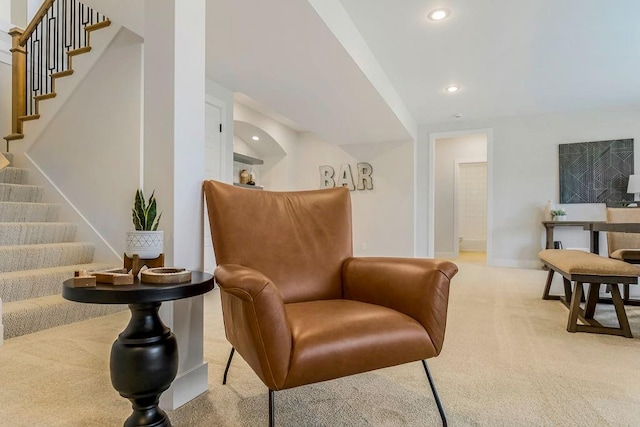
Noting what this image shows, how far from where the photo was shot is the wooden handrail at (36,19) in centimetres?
356

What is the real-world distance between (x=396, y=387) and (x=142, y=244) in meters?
1.22

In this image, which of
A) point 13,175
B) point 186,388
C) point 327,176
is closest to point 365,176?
point 327,176

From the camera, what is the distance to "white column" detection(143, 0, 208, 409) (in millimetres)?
1411

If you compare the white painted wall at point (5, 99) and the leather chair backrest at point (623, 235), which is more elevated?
the white painted wall at point (5, 99)

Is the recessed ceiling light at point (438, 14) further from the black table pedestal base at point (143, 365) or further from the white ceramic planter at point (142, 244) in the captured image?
the black table pedestal base at point (143, 365)

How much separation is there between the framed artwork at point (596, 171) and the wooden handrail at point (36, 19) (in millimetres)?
6696

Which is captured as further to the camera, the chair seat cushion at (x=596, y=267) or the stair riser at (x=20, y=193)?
the stair riser at (x=20, y=193)

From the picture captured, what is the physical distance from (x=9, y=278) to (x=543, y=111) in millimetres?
6532

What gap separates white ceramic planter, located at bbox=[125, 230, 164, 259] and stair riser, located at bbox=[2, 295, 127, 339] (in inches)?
60.1

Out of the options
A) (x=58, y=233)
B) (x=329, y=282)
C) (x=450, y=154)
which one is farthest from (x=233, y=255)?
(x=450, y=154)

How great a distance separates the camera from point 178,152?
1.43 meters

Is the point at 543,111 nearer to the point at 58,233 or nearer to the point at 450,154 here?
the point at 450,154

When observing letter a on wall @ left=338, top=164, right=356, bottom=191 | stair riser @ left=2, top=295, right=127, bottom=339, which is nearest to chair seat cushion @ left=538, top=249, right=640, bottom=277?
stair riser @ left=2, top=295, right=127, bottom=339

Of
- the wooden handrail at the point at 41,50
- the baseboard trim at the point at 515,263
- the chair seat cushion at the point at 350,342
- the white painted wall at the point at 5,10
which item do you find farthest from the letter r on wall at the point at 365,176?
the white painted wall at the point at 5,10
